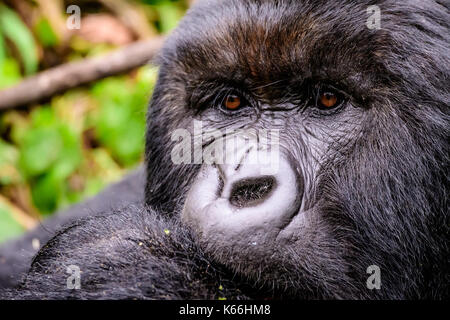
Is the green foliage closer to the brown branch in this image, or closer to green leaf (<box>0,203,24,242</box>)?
the brown branch

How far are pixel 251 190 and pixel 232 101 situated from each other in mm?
653

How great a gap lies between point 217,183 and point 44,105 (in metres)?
4.57

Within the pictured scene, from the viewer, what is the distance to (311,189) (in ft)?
9.14

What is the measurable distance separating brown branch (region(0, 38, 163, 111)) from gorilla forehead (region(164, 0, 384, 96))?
3343mm

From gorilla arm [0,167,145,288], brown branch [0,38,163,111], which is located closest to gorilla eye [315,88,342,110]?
gorilla arm [0,167,145,288]

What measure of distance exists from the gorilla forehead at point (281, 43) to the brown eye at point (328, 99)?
0.08m

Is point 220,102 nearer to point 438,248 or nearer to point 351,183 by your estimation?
point 351,183

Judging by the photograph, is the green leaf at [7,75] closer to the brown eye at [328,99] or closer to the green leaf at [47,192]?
the green leaf at [47,192]

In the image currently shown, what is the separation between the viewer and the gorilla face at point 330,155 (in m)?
2.68

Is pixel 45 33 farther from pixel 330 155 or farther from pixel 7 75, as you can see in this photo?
pixel 330 155

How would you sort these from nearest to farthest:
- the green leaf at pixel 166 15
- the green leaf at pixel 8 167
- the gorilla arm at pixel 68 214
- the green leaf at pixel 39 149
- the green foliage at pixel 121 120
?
the gorilla arm at pixel 68 214
the green leaf at pixel 39 149
the green leaf at pixel 8 167
the green foliage at pixel 121 120
the green leaf at pixel 166 15

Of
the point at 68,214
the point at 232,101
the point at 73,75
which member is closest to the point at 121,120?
the point at 73,75

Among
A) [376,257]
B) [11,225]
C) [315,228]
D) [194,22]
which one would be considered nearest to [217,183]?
[315,228]

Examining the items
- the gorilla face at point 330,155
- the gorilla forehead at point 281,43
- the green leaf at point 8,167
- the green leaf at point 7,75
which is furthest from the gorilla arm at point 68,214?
the gorilla face at point 330,155
